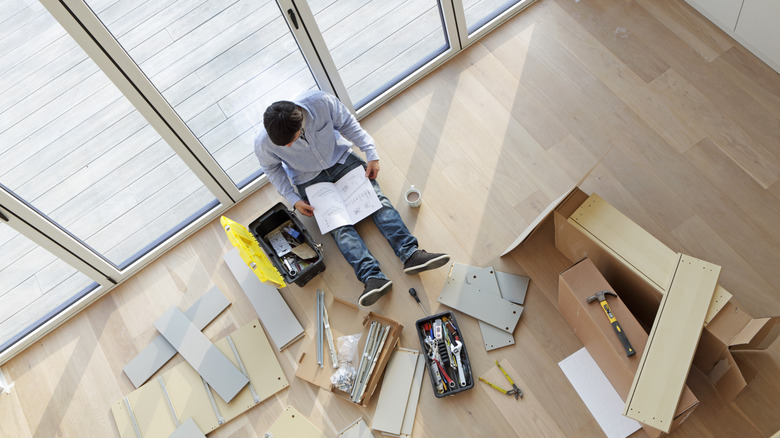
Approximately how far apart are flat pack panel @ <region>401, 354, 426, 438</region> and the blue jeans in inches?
18.5

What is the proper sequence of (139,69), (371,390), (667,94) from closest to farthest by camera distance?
(139,69) → (371,390) → (667,94)

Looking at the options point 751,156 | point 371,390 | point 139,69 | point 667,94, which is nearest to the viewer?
point 139,69

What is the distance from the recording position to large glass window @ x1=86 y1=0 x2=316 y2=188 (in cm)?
252

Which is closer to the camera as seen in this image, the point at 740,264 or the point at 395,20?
the point at 740,264

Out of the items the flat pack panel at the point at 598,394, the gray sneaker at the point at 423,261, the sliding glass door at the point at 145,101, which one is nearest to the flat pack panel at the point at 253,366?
the sliding glass door at the point at 145,101

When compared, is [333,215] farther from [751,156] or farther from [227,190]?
[751,156]

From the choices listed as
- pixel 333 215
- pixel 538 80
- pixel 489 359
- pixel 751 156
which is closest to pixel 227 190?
pixel 333 215

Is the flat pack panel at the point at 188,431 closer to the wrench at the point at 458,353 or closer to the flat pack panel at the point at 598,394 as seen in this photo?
the wrench at the point at 458,353

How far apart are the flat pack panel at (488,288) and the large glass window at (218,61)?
1340 millimetres

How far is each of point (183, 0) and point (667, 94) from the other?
2538mm

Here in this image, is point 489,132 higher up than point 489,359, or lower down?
higher up

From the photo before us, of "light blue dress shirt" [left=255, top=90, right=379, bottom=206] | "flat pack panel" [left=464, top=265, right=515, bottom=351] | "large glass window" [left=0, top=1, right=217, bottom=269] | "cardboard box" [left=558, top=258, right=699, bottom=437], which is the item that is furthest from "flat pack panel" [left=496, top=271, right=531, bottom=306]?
"large glass window" [left=0, top=1, right=217, bottom=269]

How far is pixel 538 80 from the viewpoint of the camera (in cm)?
337

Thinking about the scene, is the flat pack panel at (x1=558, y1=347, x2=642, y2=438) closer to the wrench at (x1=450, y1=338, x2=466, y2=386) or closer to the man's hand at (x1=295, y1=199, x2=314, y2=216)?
the wrench at (x1=450, y1=338, x2=466, y2=386)
